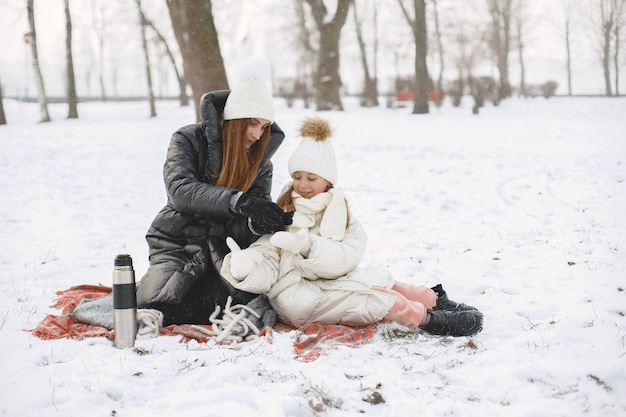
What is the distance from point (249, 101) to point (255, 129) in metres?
0.21

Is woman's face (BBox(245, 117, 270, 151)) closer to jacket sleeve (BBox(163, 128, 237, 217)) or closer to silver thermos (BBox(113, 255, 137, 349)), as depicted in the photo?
jacket sleeve (BBox(163, 128, 237, 217))

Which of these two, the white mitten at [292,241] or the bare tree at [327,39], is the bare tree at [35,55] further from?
the white mitten at [292,241]

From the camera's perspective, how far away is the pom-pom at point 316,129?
3793 millimetres

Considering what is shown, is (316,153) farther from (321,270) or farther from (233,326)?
(233,326)

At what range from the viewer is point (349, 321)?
3.60 meters

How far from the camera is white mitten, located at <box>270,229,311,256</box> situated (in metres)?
3.20

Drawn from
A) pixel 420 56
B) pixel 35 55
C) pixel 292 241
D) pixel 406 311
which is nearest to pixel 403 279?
pixel 406 311

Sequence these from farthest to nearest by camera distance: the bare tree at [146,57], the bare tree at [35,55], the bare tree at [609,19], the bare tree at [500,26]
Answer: the bare tree at [500,26]
the bare tree at [146,57]
the bare tree at [35,55]
the bare tree at [609,19]

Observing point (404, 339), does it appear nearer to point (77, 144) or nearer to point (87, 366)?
point (87, 366)

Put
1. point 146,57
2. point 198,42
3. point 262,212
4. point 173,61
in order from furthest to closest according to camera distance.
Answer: point 173,61, point 146,57, point 198,42, point 262,212

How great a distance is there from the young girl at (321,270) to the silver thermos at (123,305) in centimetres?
57

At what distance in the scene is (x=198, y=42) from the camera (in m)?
8.02

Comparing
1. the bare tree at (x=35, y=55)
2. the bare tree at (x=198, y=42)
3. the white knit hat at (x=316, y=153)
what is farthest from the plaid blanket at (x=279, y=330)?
the bare tree at (x=35, y=55)

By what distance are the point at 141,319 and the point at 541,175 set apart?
25.3ft
